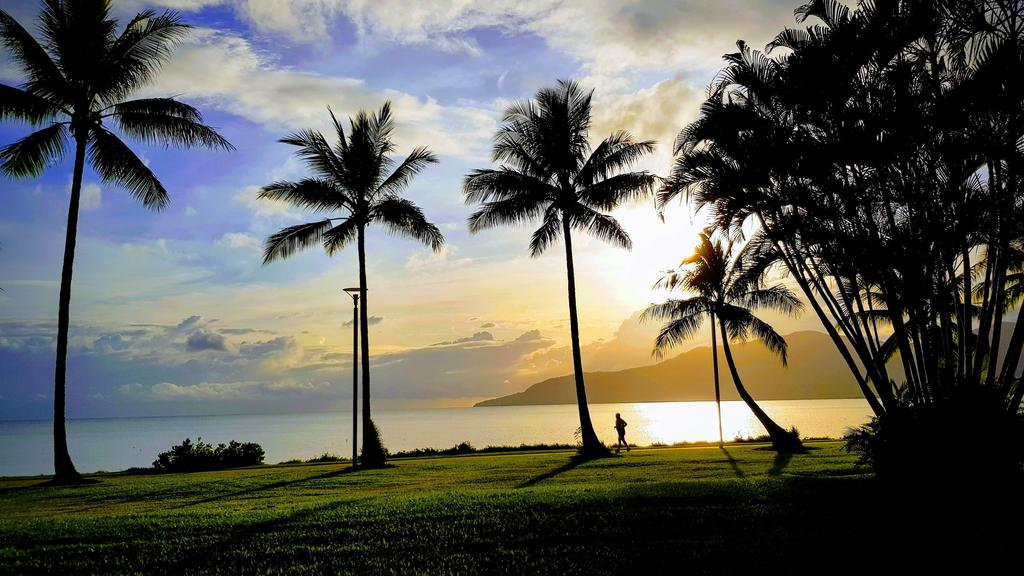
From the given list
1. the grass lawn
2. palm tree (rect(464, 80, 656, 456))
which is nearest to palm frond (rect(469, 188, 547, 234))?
palm tree (rect(464, 80, 656, 456))

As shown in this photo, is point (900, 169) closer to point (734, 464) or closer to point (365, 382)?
point (734, 464)

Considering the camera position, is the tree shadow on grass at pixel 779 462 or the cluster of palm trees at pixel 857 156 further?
the tree shadow on grass at pixel 779 462

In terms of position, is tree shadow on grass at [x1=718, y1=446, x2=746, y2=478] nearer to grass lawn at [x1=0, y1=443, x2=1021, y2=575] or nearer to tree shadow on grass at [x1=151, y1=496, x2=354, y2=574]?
grass lawn at [x1=0, y1=443, x2=1021, y2=575]

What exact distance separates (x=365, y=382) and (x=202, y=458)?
7.32 meters

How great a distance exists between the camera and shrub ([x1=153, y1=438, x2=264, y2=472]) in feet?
87.1

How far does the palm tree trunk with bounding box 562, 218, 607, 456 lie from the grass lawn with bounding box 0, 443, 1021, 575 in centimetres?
1246

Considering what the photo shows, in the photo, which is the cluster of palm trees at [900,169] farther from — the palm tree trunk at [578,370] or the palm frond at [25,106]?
the palm frond at [25,106]

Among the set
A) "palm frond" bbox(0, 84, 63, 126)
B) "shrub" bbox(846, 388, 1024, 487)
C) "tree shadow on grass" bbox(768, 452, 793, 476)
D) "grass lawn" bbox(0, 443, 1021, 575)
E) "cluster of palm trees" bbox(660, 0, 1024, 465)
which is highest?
"palm frond" bbox(0, 84, 63, 126)

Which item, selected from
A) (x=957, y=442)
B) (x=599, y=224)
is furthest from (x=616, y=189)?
(x=957, y=442)

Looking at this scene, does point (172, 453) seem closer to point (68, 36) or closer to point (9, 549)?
point (68, 36)

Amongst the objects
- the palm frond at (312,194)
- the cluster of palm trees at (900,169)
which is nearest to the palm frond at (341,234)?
the palm frond at (312,194)

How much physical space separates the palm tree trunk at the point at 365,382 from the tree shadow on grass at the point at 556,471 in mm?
7135

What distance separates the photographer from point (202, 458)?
88.9 ft

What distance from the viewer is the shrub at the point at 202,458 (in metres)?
26.5
